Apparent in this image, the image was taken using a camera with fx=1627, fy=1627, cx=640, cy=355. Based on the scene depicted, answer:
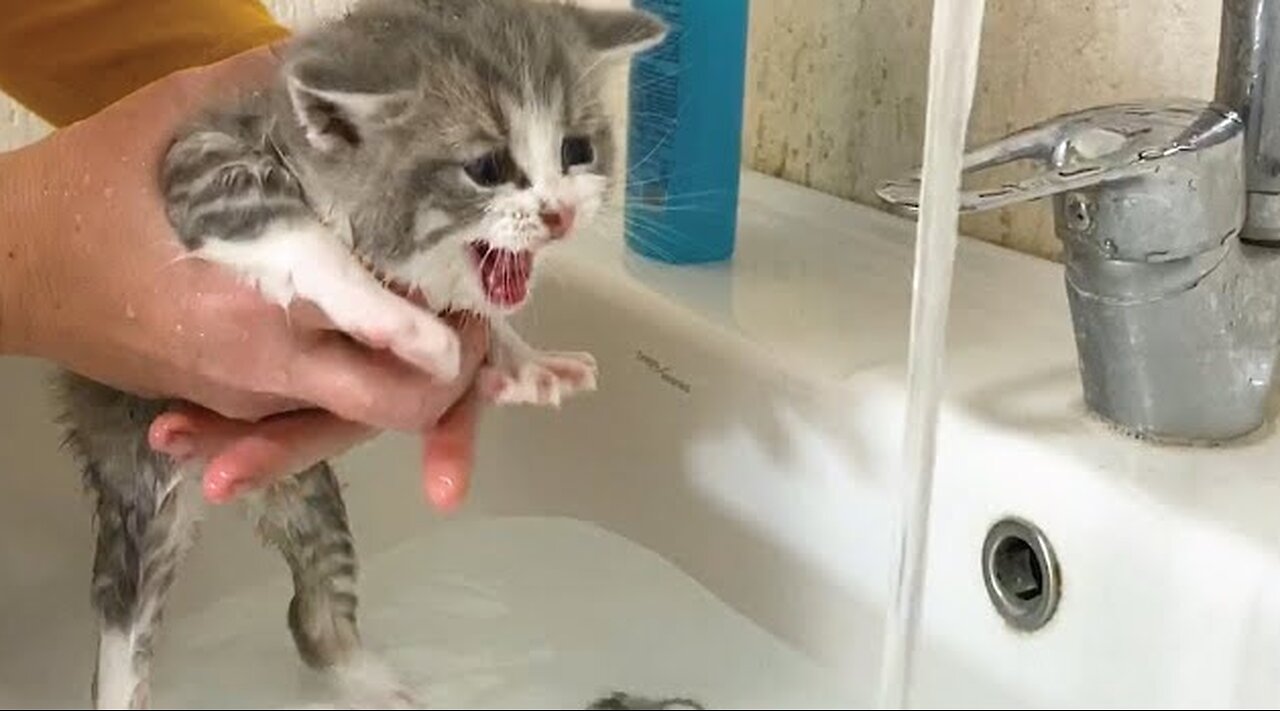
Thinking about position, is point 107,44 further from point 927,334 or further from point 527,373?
point 927,334

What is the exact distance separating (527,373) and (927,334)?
0.58 ft

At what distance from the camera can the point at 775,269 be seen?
2.70 feet

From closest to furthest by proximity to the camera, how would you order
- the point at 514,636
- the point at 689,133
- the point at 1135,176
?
the point at 1135,176 < the point at 514,636 < the point at 689,133

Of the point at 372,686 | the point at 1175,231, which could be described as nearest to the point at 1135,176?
the point at 1175,231

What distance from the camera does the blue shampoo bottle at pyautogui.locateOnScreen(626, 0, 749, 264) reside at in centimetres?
82

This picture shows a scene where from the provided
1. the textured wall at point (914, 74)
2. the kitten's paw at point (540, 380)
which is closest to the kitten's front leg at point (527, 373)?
the kitten's paw at point (540, 380)

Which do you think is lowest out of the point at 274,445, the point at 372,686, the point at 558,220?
the point at 372,686

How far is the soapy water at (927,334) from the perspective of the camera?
60cm

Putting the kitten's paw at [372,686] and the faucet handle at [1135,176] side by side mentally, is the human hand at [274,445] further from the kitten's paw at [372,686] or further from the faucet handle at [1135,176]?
the faucet handle at [1135,176]

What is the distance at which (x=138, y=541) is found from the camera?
28.1 inches

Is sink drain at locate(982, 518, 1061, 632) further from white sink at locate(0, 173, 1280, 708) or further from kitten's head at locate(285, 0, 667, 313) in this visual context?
kitten's head at locate(285, 0, 667, 313)

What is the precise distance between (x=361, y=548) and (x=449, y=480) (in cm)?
10

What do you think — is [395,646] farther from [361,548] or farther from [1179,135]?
[1179,135]

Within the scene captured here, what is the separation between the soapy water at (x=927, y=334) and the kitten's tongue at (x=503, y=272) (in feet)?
0.51
